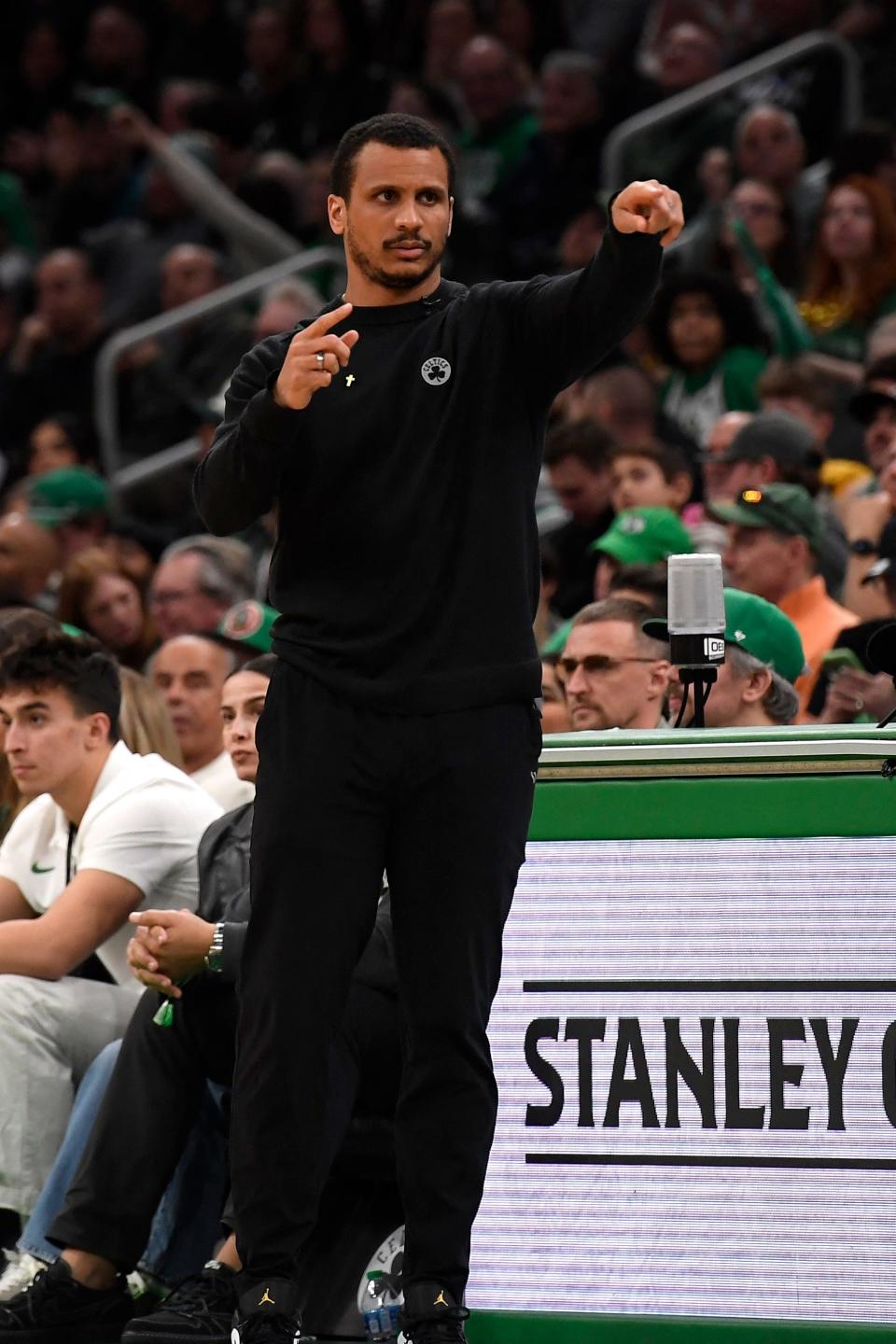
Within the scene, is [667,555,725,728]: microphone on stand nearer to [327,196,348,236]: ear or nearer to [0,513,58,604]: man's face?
[327,196,348,236]: ear

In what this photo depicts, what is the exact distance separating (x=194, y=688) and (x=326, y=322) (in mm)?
3604

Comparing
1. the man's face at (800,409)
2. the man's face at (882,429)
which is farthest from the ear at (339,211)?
the man's face at (800,409)

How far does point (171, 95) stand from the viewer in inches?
492

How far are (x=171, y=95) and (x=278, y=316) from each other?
3.57 m

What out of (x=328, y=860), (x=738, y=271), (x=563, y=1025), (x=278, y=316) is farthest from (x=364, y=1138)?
(x=278, y=316)

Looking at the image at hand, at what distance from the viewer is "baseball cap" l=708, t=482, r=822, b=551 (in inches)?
243

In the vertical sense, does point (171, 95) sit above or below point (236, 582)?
above

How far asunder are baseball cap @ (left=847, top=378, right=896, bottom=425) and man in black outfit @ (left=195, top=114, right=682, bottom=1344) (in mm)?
3680

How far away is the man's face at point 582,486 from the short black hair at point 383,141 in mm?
4041

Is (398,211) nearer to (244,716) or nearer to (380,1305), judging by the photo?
(380,1305)

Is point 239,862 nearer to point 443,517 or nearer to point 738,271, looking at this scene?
point 443,517

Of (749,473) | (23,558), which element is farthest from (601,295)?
(23,558)

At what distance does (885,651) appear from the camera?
3971 millimetres

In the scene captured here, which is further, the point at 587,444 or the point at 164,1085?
the point at 587,444
